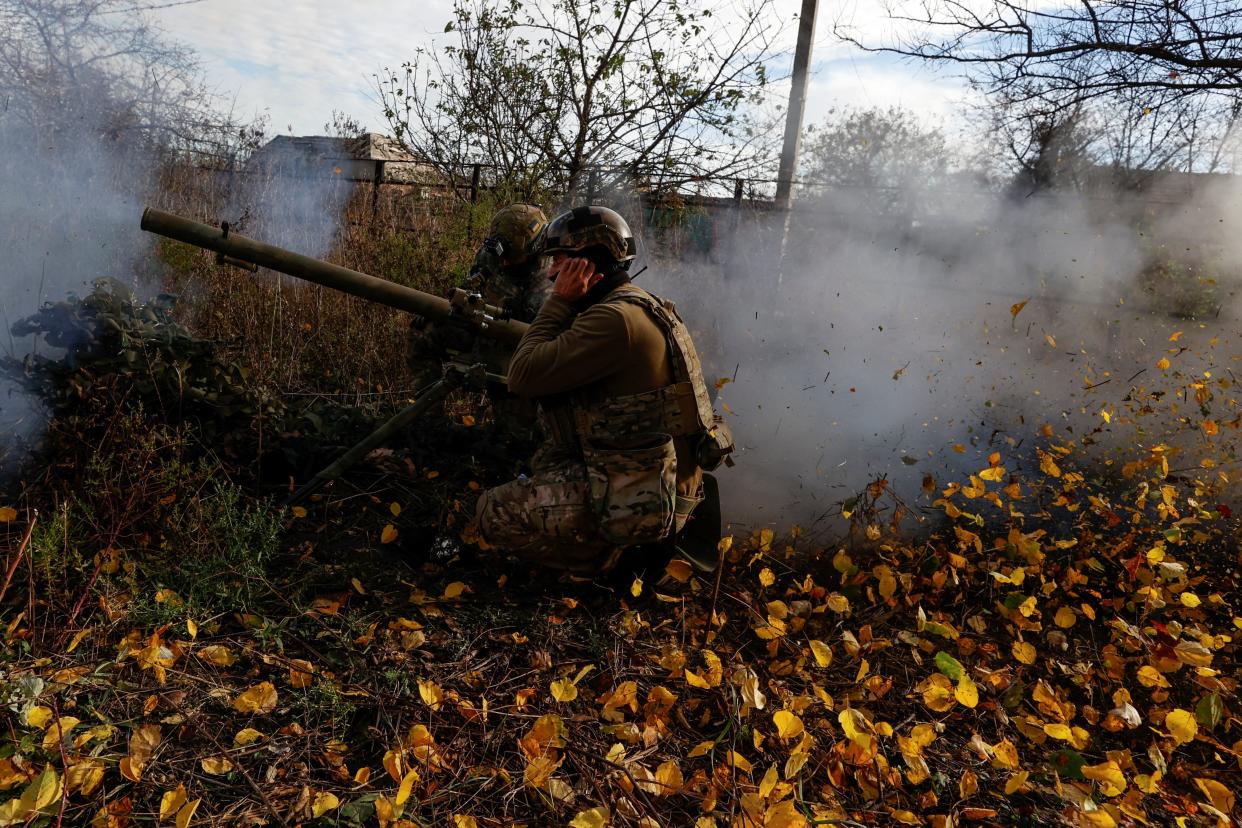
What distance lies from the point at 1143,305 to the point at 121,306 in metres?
9.14

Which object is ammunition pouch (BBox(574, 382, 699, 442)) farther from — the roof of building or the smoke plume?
the roof of building

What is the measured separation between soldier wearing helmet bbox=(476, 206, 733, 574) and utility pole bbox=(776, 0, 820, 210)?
603 cm

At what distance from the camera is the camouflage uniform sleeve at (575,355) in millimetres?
3186

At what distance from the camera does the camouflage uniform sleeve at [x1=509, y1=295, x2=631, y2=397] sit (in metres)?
3.19

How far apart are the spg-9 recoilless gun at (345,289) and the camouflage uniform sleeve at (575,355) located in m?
0.56

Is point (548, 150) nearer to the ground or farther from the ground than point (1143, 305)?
farther from the ground

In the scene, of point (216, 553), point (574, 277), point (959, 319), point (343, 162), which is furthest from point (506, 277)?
point (343, 162)

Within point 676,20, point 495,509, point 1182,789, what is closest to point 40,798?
point 495,509

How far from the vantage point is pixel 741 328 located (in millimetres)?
7742

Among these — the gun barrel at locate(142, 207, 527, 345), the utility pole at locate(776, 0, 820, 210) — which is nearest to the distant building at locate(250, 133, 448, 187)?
the gun barrel at locate(142, 207, 527, 345)

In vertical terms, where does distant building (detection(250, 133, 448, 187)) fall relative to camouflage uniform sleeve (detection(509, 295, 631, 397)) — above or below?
above

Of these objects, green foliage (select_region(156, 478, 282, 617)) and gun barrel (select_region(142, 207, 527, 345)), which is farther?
gun barrel (select_region(142, 207, 527, 345))

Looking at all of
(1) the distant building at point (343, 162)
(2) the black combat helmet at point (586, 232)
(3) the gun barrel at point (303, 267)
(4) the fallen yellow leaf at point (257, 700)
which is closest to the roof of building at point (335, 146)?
(1) the distant building at point (343, 162)

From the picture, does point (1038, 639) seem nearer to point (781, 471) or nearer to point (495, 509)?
point (781, 471)
